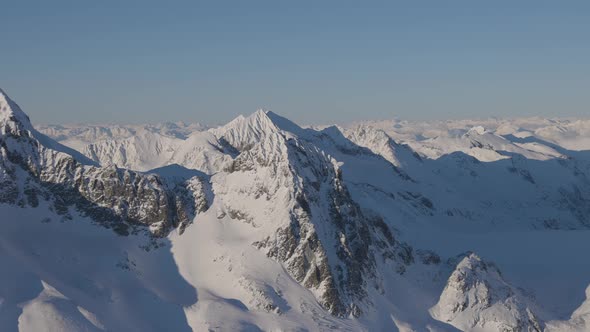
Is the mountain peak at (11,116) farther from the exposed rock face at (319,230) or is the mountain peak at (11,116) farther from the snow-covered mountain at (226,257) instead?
the exposed rock face at (319,230)

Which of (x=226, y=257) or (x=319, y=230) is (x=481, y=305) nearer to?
(x=319, y=230)

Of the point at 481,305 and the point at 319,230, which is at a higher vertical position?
the point at 319,230

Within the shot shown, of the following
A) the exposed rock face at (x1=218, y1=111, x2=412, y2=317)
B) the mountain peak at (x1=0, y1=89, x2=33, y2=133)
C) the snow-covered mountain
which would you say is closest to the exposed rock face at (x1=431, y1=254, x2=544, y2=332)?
the snow-covered mountain

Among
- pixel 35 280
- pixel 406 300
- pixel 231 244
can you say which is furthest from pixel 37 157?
pixel 406 300

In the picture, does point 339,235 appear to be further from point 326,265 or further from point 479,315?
point 479,315

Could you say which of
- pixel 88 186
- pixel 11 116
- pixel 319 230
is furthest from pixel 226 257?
pixel 11 116

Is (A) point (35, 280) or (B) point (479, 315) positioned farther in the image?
(B) point (479, 315)
